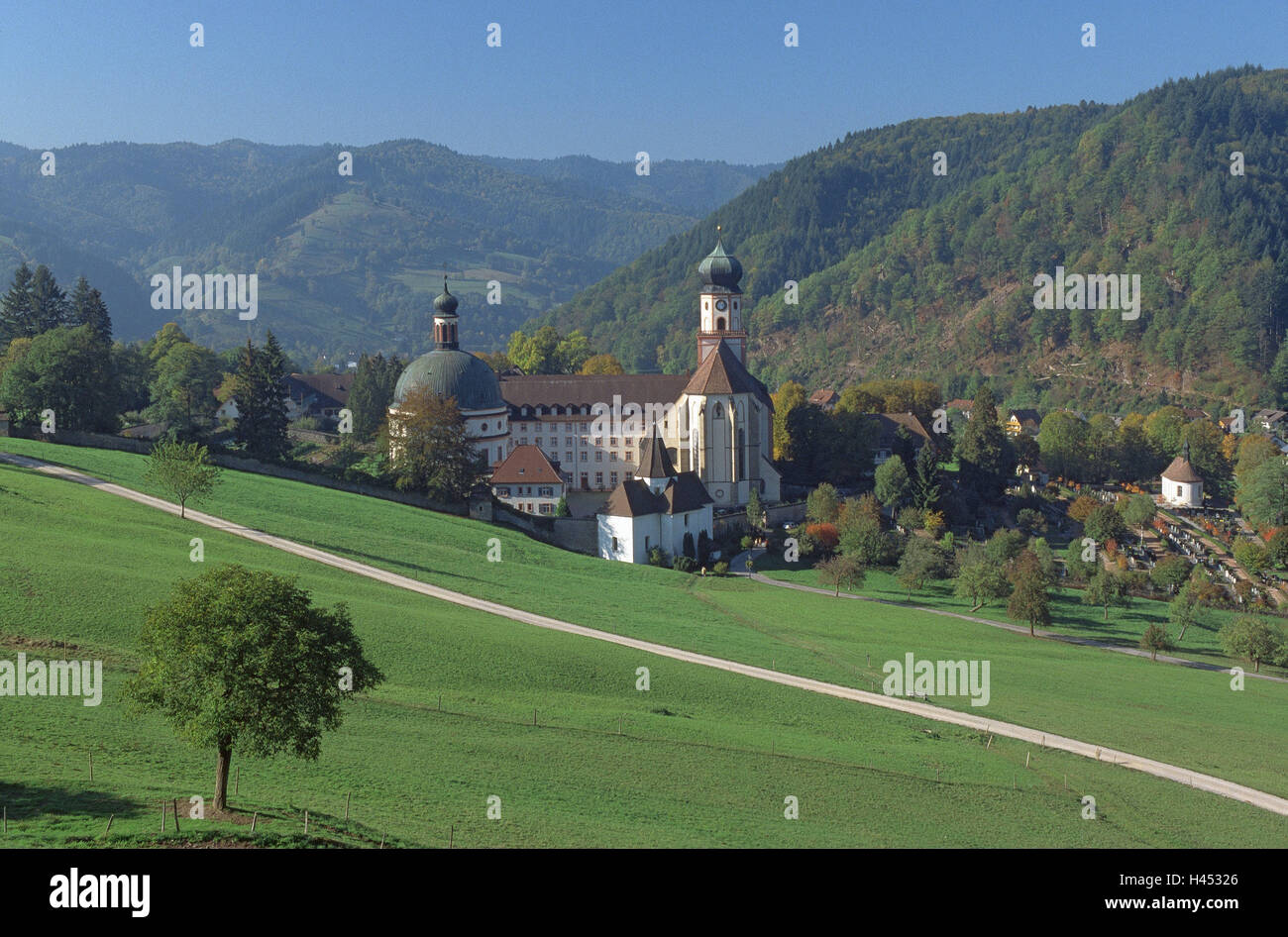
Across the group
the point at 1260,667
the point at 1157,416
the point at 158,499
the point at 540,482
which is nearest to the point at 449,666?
the point at 158,499

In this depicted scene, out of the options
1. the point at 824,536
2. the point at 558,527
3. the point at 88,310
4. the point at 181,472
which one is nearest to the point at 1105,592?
the point at 824,536

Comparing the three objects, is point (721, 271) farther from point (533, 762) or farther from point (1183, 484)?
point (533, 762)

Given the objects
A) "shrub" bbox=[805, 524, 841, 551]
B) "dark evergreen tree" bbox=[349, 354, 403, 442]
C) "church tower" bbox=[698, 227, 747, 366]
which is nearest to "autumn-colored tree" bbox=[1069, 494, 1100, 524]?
"shrub" bbox=[805, 524, 841, 551]

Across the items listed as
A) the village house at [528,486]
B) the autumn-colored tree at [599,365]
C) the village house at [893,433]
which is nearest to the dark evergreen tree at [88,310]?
the village house at [528,486]

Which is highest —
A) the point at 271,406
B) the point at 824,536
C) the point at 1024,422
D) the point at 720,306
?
the point at 720,306

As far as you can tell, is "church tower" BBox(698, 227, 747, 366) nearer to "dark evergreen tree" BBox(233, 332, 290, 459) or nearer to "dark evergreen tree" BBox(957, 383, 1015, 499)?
"dark evergreen tree" BBox(957, 383, 1015, 499)
